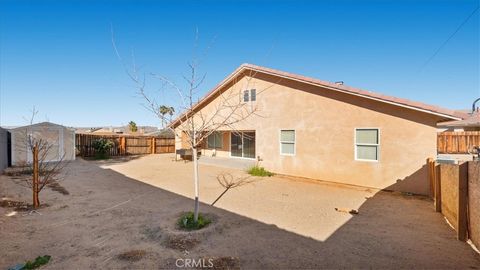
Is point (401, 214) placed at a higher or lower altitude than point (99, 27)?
lower

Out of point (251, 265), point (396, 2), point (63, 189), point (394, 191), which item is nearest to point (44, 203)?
point (63, 189)

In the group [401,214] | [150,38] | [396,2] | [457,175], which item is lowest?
[401,214]

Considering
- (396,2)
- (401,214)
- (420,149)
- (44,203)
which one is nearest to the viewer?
(401,214)

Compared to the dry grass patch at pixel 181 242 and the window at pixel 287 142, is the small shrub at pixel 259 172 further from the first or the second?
the dry grass patch at pixel 181 242

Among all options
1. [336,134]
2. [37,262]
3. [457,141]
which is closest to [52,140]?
[37,262]

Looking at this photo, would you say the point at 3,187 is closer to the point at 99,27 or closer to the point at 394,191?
the point at 99,27

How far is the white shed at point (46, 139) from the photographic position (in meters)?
16.5

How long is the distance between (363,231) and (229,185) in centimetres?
595

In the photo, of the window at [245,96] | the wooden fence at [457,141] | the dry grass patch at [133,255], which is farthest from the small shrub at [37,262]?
the wooden fence at [457,141]

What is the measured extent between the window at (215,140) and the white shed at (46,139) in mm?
10080

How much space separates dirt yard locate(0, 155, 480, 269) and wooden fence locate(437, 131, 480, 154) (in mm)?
16561

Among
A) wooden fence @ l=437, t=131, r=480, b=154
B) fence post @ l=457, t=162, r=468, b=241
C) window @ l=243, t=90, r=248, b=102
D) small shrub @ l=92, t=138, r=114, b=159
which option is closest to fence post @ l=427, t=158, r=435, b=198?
fence post @ l=457, t=162, r=468, b=241

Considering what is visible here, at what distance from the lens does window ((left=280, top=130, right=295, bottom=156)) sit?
12.1 metres

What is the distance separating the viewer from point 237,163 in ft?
50.9
